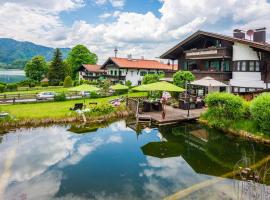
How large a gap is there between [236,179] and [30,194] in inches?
328

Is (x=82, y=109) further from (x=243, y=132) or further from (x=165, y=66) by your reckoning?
(x=165, y=66)

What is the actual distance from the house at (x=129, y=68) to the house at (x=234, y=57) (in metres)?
15.6

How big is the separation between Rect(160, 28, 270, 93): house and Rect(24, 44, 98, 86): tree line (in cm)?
3013

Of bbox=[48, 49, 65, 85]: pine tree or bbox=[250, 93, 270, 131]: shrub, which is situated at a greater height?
bbox=[48, 49, 65, 85]: pine tree

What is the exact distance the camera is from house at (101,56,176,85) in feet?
153

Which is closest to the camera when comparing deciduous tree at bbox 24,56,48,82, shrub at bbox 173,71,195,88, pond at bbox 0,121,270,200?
pond at bbox 0,121,270,200

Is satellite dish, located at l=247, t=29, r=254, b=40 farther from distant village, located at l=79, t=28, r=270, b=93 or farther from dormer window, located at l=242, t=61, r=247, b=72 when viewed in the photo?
dormer window, located at l=242, t=61, r=247, b=72

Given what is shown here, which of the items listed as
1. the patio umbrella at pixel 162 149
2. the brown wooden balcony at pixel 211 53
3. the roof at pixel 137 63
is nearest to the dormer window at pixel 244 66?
the brown wooden balcony at pixel 211 53

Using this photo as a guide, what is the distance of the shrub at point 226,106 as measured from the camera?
17703 millimetres

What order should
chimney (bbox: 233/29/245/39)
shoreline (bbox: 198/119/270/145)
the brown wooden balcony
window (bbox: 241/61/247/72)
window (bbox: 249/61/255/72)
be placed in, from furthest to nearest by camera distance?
chimney (bbox: 233/29/245/39) → the brown wooden balcony → window (bbox: 241/61/247/72) → window (bbox: 249/61/255/72) → shoreline (bbox: 198/119/270/145)

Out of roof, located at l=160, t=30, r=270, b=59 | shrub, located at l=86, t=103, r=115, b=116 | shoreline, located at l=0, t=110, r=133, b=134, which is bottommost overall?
shoreline, located at l=0, t=110, r=133, b=134

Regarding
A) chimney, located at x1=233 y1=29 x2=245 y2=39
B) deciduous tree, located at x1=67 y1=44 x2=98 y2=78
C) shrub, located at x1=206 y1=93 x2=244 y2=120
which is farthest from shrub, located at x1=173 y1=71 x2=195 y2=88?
deciduous tree, located at x1=67 y1=44 x2=98 y2=78

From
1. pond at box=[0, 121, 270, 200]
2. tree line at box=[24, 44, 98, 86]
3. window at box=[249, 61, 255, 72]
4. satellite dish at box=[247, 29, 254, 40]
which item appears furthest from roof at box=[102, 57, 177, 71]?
pond at box=[0, 121, 270, 200]

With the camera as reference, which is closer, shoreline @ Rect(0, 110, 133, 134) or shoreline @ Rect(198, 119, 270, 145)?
shoreline @ Rect(198, 119, 270, 145)
